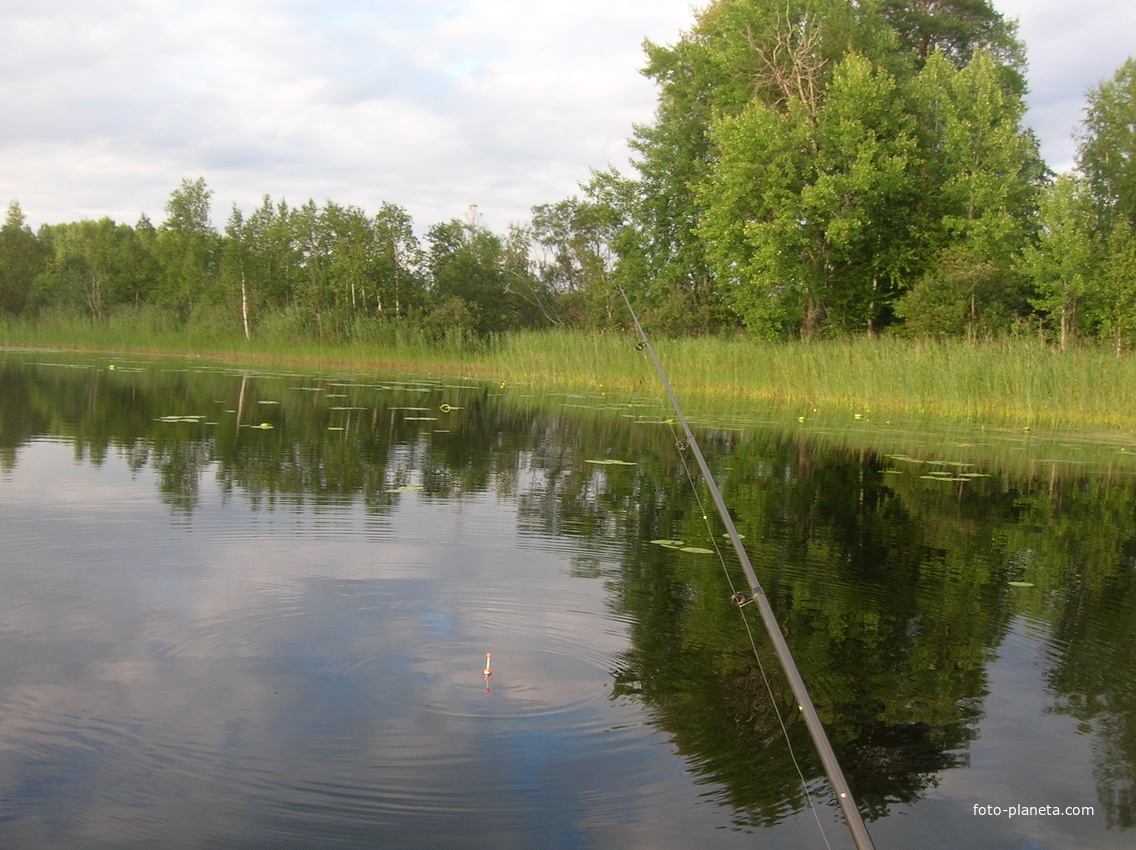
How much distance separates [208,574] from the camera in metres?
4.73

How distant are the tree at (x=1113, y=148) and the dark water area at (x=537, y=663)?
28.8m

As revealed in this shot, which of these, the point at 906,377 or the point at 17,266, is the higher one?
the point at 17,266

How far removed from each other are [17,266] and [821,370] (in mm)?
47887

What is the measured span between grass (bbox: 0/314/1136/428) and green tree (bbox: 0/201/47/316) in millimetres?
26736

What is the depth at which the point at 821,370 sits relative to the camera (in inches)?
792

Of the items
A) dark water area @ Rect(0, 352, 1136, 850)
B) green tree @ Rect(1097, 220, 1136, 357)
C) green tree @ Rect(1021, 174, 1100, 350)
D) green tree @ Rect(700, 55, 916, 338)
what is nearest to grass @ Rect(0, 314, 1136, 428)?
green tree @ Rect(700, 55, 916, 338)

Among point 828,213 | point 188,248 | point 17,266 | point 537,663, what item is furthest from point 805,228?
point 17,266

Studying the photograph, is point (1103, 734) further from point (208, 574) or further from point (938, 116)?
point (938, 116)

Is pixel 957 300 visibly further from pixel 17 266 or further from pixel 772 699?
pixel 17 266

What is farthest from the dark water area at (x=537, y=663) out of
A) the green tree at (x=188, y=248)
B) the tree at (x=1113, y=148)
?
the green tree at (x=188, y=248)

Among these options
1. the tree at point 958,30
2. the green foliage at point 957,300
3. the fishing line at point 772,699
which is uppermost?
the tree at point 958,30

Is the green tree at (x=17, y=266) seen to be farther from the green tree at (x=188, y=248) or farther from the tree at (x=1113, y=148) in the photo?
the tree at (x=1113, y=148)

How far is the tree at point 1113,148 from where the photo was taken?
104 feet

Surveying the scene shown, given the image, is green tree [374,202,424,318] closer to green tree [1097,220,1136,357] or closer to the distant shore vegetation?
the distant shore vegetation
